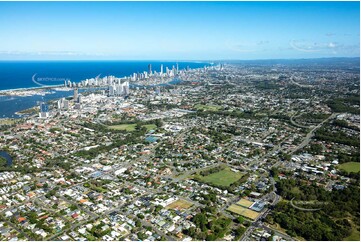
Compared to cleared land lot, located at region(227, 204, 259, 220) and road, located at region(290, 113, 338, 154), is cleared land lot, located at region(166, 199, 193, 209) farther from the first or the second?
road, located at region(290, 113, 338, 154)

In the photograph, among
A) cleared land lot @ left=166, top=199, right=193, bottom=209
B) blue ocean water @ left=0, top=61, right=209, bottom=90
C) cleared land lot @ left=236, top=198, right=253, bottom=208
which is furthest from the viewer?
blue ocean water @ left=0, top=61, right=209, bottom=90

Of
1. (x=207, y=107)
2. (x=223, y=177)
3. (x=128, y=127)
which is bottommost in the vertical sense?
(x=223, y=177)

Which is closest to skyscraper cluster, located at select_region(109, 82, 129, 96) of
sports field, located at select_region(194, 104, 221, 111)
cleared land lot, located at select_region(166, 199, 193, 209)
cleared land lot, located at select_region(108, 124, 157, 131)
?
sports field, located at select_region(194, 104, 221, 111)

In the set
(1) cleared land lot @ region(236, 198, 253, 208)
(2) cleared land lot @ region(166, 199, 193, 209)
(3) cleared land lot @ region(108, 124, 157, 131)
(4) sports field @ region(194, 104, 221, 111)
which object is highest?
(4) sports field @ region(194, 104, 221, 111)

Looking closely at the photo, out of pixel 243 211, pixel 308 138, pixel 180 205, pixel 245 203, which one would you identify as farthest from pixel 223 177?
pixel 308 138

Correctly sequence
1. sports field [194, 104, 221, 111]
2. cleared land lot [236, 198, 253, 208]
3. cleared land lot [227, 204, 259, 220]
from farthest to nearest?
1. sports field [194, 104, 221, 111]
2. cleared land lot [236, 198, 253, 208]
3. cleared land lot [227, 204, 259, 220]

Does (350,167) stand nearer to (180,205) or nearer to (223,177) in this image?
(223,177)

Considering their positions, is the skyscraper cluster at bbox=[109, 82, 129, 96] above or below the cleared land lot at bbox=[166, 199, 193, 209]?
above
